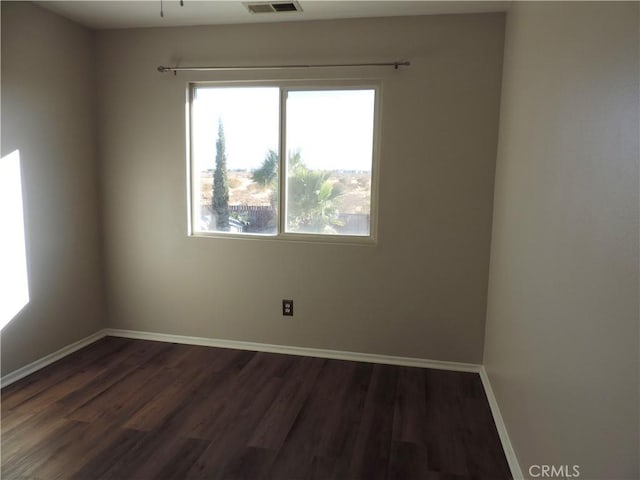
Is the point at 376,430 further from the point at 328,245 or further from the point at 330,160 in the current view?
the point at 330,160

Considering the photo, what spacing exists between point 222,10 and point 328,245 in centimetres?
175

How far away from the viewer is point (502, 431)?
2.23 meters

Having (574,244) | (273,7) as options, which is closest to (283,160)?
(273,7)

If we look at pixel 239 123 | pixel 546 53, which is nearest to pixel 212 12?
pixel 239 123

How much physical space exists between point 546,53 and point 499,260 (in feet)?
4.02

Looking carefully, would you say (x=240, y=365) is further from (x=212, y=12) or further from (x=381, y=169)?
(x=212, y=12)

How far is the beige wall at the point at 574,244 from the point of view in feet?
3.44

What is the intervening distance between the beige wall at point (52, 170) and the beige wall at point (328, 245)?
0.15 metres

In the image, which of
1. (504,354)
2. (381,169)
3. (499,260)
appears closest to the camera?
(504,354)

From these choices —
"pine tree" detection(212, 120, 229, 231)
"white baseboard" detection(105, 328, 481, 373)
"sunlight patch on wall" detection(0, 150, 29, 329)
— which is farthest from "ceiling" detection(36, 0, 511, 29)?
"white baseboard" detection(105, 328, 481, 373)

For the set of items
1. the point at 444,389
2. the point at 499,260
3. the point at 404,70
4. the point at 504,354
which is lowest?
the point at 444,389

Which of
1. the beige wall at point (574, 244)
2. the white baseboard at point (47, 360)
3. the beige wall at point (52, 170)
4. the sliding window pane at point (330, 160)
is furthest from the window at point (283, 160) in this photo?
the white baseboard at point (47, 360)

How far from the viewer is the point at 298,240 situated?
317 centimetres

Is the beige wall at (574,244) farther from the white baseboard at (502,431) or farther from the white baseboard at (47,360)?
the white baseboard at (47,360)
